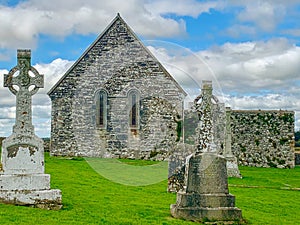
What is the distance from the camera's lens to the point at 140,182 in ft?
58.7

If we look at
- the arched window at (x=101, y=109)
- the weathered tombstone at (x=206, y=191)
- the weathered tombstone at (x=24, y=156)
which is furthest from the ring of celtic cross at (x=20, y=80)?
the arched window at (x=101, y=109)

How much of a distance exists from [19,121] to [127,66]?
1908 centimetres

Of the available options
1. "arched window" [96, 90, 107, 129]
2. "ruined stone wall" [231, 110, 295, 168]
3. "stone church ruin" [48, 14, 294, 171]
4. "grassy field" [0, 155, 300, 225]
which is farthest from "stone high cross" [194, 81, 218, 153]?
"ruined stone wall" [231, 110, 295, 168]

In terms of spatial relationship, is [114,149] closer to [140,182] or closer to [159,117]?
[159,117]

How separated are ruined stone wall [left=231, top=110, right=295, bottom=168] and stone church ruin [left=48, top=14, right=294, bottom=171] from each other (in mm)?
3796

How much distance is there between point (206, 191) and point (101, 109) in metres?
19.4

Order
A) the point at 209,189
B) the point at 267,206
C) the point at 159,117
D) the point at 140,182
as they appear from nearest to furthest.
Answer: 1. the point at 209,189
2. the point at 267,206
3. the point at 140,182
4. the point at 159,117

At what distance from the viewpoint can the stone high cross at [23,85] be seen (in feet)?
37.7

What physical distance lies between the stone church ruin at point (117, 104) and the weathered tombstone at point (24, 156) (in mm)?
17796

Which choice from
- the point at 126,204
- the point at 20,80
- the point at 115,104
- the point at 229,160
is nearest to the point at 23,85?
the point at 20,80

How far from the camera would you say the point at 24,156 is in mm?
11336

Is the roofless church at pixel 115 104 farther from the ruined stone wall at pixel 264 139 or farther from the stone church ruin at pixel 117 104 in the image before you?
the ruined stone wall at pixel 264 139

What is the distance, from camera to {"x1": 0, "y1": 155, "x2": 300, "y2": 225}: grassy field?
10.3m

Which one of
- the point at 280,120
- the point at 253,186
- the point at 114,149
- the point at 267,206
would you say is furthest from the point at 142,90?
the point at 267,206
